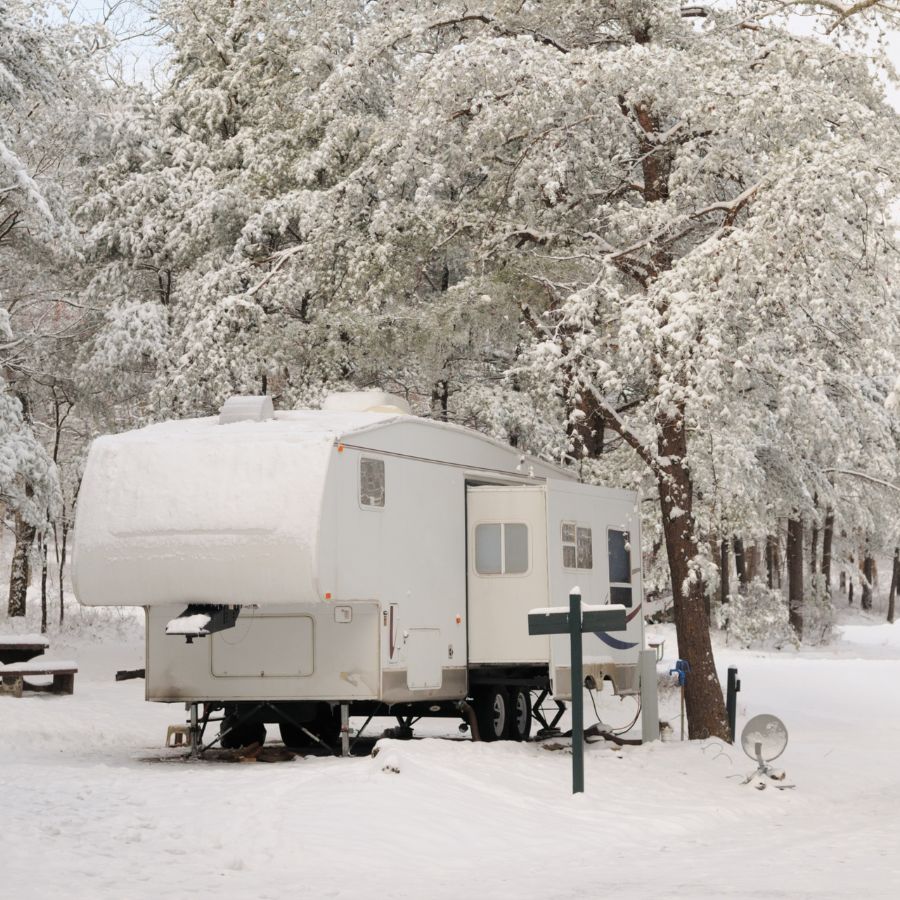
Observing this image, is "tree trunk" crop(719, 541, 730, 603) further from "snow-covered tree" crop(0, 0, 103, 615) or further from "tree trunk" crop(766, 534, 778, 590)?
"snow-covered tree" crop(0, 0, 103, 615)

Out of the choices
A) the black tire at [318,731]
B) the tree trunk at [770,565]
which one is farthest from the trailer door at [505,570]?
the tree trunk at [770,565]

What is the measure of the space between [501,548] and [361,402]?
211 cm

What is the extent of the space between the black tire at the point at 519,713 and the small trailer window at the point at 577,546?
1544 millimetres

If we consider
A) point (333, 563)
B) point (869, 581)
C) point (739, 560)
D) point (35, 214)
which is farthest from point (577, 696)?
point (869, 581)

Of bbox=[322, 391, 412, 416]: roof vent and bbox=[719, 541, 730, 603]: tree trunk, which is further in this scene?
bbox=[719, 541, 730, 603]: tree trunk

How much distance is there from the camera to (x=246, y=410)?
46.9 feet

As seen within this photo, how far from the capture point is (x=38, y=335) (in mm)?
28000

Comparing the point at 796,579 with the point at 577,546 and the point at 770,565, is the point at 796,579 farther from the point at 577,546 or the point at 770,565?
the point at 577,546

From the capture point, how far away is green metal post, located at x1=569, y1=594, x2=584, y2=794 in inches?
477

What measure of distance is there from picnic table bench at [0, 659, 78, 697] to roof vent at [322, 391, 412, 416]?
7285mm

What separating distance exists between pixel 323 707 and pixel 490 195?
681 centimetres

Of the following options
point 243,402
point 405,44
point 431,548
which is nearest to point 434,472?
point 431,548

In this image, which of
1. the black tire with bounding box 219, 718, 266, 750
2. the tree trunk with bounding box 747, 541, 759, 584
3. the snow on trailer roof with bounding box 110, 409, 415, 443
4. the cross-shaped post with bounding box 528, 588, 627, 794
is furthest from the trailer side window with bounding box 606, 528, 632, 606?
the tree trunk with bounding box 747, 541, 759, 584

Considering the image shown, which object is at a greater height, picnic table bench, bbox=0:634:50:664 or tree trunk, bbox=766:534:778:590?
tree trunk, bbox=766:534:778:590
